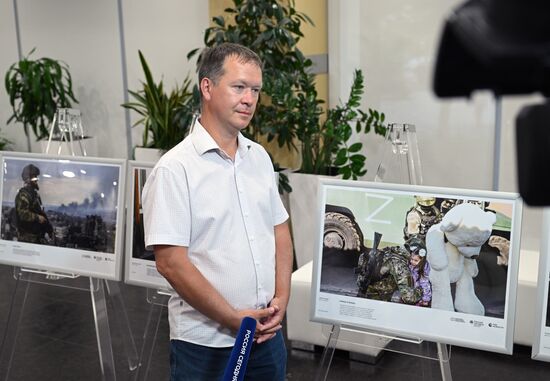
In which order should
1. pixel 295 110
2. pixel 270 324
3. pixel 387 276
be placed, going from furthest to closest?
pixel 295 110 < pixel 387 276 < pixel 270 324

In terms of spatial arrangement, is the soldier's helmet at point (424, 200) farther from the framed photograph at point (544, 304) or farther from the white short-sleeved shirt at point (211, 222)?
the white short-sleeved shirt at point (211, 222)

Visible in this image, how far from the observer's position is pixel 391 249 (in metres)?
2.44

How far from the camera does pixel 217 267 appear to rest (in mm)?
2002

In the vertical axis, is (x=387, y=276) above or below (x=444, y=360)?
above

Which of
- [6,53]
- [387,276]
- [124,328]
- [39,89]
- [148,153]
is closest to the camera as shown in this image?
[387,276]

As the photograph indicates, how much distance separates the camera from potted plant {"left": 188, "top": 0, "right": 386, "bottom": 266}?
4.51 meters

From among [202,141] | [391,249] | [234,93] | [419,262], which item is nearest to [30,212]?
[202,141]

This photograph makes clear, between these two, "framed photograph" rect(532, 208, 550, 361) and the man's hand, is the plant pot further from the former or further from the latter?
"framed photograph" rect(532, 208, 550, 361)

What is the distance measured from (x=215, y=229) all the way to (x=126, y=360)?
2.07 meters

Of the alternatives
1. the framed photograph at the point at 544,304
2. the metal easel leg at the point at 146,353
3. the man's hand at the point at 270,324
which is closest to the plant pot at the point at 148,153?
the metal easel leg at the point at 146,353

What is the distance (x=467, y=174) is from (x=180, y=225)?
130 inches

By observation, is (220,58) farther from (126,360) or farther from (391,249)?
(126,360)

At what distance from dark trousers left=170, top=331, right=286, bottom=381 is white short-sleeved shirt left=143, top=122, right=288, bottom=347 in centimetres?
3

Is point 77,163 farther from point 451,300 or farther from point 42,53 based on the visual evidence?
point 42,53
